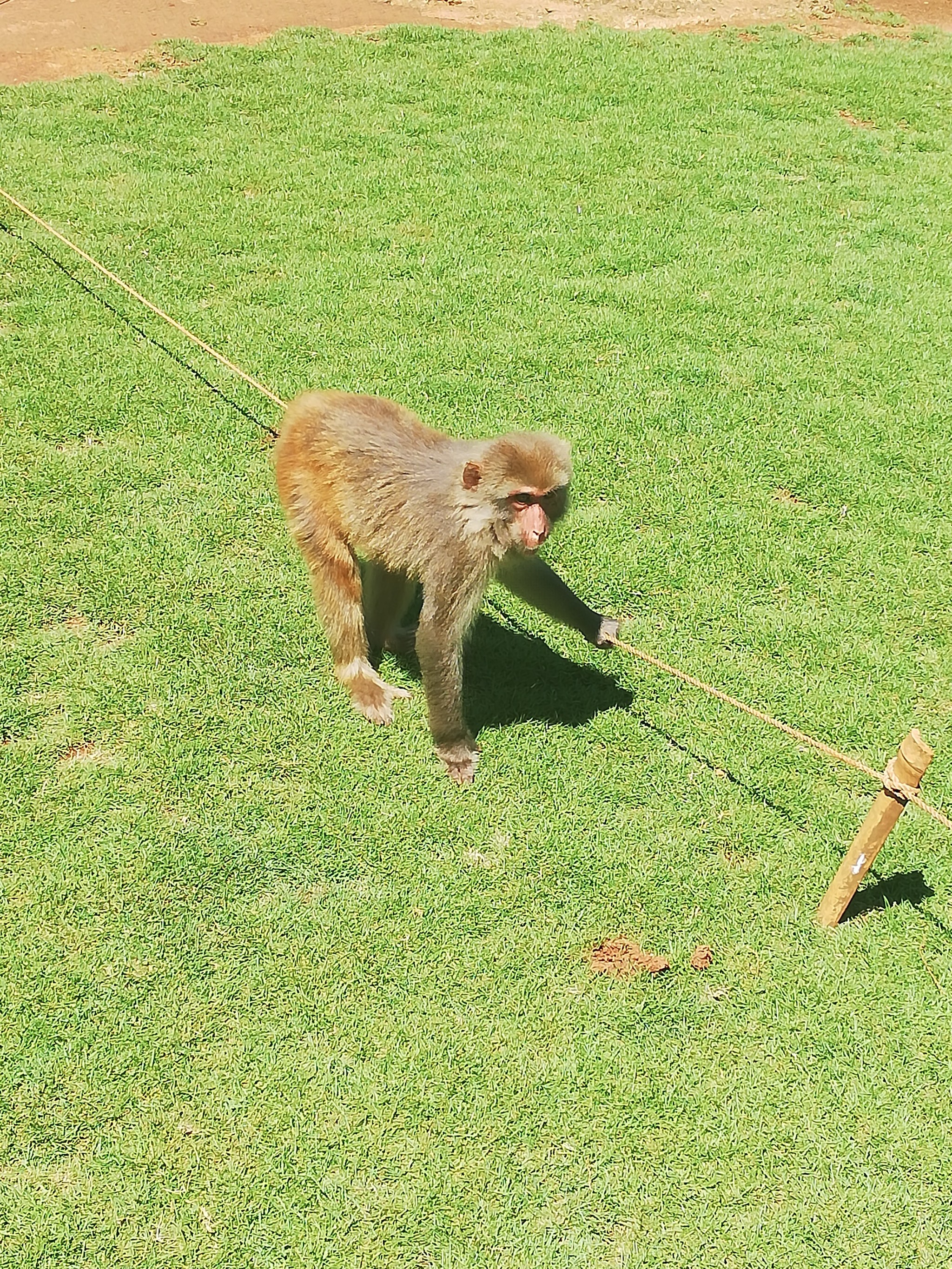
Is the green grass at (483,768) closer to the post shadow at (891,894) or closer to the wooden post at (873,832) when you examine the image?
the post shadow at (891,894)

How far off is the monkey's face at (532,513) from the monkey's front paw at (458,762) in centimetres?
94

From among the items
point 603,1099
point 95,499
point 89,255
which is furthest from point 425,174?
point 603,1099

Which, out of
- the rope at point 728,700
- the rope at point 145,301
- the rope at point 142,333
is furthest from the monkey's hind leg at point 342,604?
the rope at point 142,333

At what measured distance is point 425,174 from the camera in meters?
9.12

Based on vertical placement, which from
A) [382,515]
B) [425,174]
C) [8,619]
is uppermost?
[425,174]

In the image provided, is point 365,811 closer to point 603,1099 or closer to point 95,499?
point 603,1099

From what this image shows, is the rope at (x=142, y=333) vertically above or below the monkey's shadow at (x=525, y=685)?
above

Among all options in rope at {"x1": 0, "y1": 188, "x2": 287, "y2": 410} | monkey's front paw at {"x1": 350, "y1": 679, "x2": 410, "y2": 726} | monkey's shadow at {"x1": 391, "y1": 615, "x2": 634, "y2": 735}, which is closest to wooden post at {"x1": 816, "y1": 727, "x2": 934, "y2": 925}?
monkey's shadow at {"x1": 391, "y1": 615, "x2": 634, "y2": 735}

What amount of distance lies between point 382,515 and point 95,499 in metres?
2.20

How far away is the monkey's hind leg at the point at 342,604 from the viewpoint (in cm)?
462

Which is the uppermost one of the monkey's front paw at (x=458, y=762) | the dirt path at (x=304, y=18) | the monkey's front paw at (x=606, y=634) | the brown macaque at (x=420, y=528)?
the dirt path at (x=304, y=18)

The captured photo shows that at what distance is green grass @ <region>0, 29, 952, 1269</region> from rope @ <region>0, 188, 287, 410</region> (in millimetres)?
160

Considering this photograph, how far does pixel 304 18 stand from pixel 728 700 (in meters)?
11.0

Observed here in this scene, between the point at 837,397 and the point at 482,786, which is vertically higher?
the point at 837,397
